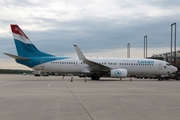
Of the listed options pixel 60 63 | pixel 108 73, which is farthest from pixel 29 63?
pixel 108 73

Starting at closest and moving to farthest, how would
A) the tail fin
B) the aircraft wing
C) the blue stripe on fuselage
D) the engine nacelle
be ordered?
the aircraft wing
the engine nacelle
the tail fin
the blue stripe on fuselage

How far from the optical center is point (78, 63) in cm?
3020

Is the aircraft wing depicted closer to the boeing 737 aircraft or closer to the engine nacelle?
the boeing 737 aircraft

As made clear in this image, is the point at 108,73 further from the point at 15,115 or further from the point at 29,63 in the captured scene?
the point at 15,115

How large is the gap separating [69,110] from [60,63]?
2250cm

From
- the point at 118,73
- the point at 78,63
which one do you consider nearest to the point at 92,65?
the point at 78,63

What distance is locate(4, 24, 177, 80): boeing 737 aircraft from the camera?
28753 millimetres

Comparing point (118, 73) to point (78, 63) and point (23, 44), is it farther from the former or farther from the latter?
point (23, 44)

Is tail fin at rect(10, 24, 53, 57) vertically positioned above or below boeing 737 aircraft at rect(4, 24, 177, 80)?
above

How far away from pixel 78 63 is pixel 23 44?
23.2 ft

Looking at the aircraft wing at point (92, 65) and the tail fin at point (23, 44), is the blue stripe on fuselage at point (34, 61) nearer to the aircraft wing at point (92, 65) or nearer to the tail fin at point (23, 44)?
the tail fin at point (23, 44)

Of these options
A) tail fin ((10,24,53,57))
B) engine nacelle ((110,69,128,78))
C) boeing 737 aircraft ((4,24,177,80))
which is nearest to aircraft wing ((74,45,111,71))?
boeing 737 aircraft ((4,24,177,80))

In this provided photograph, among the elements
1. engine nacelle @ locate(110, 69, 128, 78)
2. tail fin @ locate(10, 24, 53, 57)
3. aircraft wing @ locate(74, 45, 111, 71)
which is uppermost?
tail fin @ locate(10, 24, 53, 57)

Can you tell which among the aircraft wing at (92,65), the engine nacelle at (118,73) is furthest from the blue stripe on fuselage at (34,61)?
the engine nacelle at (118,73)
